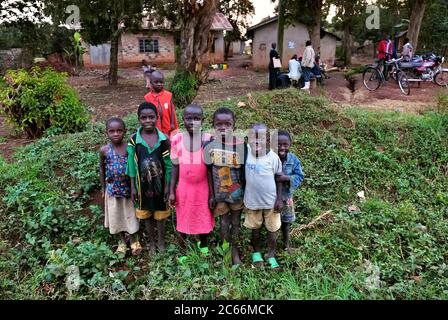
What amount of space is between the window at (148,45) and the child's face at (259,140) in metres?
22.5

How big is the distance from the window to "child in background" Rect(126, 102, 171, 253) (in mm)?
21972

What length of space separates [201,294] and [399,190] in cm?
296

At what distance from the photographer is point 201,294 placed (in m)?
2.63

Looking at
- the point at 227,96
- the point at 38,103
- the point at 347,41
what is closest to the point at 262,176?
the point at 38,103

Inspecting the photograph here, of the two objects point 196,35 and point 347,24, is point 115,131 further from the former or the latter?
point 347,24

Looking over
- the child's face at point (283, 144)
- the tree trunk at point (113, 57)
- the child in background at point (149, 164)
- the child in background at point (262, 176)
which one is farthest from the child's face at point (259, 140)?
the tree trunk at point (113, 57)

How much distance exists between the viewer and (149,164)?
2959 mm

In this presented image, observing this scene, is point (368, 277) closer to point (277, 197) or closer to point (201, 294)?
point (277, 197)

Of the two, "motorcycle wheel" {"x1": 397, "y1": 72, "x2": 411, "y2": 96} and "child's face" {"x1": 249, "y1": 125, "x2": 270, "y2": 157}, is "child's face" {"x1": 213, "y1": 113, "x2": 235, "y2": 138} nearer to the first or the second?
"child's face" {"x1": 249, "y1": 125, "x2": 270, "y2": 157}

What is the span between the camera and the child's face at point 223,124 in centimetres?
273

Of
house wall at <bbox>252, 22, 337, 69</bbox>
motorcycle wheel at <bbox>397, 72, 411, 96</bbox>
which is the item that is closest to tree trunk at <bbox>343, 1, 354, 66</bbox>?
house wall at <bbox>252, 22, 337, 69</bbox>

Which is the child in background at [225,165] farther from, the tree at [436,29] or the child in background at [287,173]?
the tree at [436,29]

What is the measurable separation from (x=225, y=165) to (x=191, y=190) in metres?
0.37
